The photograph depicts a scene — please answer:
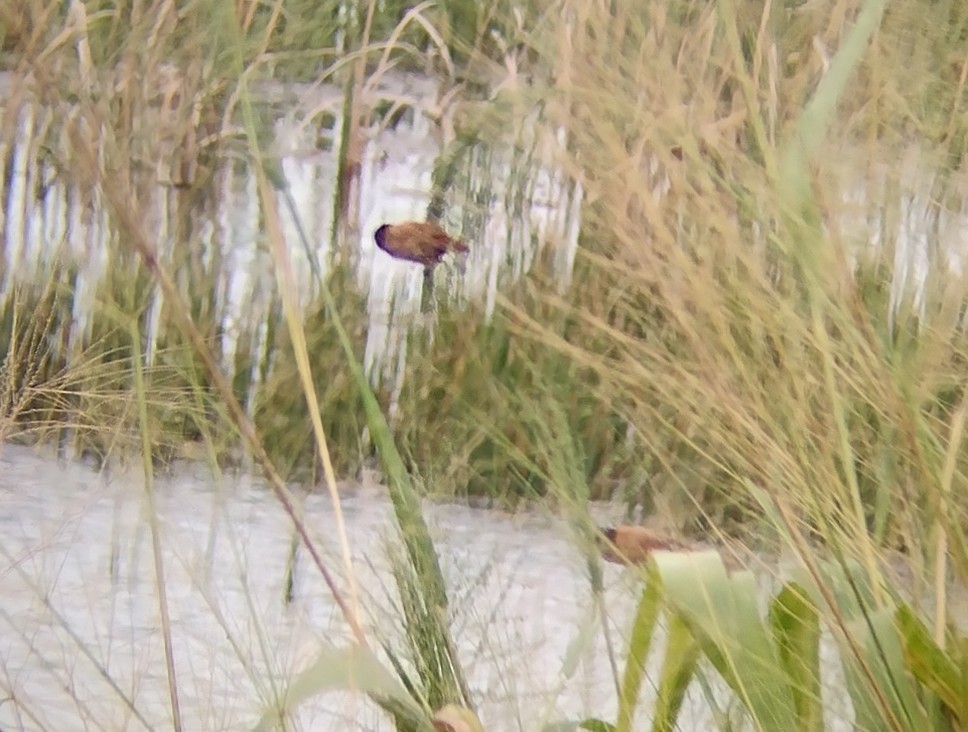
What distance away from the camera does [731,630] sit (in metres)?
0.31

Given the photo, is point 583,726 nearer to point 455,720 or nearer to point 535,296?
point 455,720

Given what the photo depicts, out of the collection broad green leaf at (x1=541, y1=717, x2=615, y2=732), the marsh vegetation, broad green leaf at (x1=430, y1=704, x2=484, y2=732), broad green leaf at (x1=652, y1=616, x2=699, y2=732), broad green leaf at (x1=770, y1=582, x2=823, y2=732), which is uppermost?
the marsh vegetation

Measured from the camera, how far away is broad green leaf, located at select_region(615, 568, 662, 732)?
13.7 inches

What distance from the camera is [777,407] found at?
34cm

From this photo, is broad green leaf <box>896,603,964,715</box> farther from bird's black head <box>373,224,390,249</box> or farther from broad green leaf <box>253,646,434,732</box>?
bird's black head <box>373,224,390,249</box>

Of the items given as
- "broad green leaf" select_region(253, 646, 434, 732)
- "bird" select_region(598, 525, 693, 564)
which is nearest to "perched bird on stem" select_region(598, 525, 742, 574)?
"bird" select_region(598, 525, 693, 564)

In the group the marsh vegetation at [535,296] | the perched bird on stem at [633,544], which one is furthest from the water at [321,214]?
the perched bird on stem at [633,544]

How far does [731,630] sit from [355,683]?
→ 0.15 m

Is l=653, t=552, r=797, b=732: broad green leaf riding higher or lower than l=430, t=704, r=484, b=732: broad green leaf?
higher

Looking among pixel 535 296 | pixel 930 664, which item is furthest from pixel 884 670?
pixel 535 296

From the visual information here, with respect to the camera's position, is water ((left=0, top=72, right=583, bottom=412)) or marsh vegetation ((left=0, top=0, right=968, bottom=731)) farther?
water ((left=0, top=72, right=583, bottom=412))

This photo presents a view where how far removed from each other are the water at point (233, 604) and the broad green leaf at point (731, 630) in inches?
1.8

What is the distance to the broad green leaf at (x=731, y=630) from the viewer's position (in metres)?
0.31

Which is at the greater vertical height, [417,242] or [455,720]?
[417,242]
